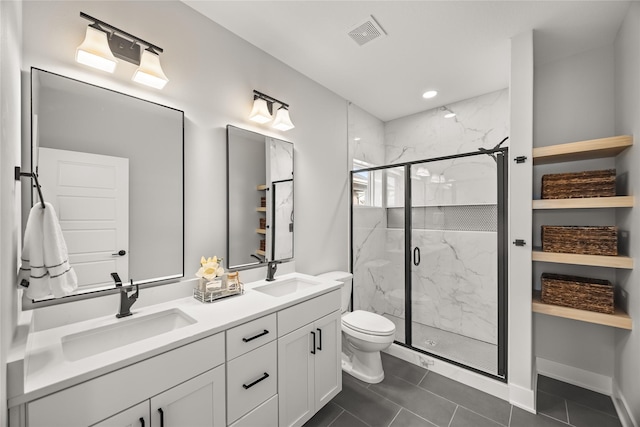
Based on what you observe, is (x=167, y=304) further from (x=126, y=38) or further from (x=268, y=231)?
(x=126, y=38)

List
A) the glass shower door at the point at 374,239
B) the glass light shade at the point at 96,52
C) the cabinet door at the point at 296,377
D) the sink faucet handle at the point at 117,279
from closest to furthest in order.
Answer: the glass light shade at the point at 96,52
the sink faucet handle at the point at 117,279
the cabinet door at the point at 296,377
the glass shower door at the point at 374,239

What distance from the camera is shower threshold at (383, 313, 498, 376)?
7.64 ft

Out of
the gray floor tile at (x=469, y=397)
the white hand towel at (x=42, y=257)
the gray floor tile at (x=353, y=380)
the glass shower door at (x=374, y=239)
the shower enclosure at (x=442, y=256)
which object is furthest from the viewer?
the glass shower door at (x=374, y=239)

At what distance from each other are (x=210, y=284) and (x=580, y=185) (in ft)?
8.27

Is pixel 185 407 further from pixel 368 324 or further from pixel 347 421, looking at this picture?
pixel 368 324

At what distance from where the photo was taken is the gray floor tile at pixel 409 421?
70.0 inches

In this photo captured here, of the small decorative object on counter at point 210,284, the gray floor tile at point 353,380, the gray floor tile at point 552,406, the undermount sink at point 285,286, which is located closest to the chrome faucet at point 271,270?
the undermount sink at point 285,286

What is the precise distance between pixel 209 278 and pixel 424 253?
2006 mm

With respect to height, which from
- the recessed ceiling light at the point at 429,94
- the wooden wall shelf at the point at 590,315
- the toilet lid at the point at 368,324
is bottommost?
the toilet lid at the point at 368,324

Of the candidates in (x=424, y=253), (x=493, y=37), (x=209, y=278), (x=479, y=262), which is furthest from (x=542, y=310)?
(x=209, y=278)

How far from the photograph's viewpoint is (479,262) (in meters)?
2.61

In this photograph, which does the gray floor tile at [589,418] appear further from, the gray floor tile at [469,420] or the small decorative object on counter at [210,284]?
the small decorative object on counter at [210,284]

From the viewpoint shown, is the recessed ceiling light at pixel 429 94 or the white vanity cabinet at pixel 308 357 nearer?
the white vanity cabinet at pixel 308 357

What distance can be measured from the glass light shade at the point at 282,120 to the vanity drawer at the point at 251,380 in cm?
155
